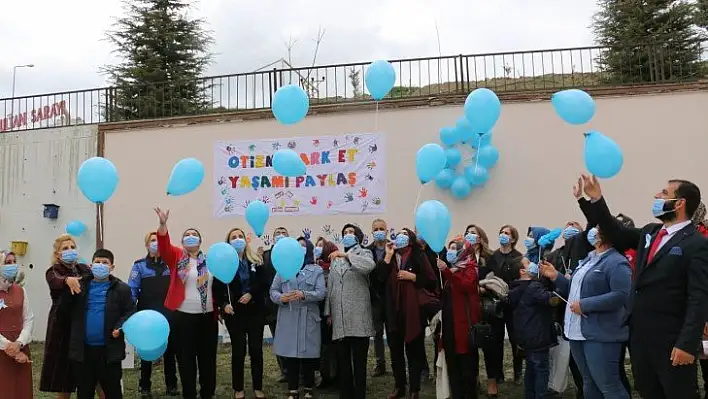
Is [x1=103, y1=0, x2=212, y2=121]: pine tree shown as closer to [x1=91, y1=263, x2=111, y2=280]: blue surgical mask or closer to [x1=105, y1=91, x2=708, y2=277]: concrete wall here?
[x1=105, y1=91, x2=708, y2=277]: concrete wall

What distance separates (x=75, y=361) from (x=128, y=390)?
5.79 feet

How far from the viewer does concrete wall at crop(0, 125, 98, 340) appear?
1041 cm

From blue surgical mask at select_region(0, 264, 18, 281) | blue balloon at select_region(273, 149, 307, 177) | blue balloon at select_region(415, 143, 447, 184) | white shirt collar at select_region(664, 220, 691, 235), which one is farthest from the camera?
blue balloon at select_region(273, 149, 307, 177)

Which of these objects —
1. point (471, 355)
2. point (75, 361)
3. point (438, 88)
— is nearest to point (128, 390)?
point (75, 361)

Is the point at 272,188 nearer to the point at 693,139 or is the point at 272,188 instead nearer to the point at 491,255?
the point at 491,255

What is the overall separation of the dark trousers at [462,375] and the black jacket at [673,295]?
6.55 ft

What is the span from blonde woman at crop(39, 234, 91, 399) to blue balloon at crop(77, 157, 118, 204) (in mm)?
448

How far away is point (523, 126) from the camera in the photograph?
28.7ft

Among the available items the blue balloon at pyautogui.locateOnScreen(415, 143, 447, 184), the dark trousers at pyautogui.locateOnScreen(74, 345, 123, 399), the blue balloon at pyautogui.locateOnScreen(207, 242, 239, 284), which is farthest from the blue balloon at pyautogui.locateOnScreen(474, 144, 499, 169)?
the dark trousers at pyautogui.locateOnScreen(74, 345, 123, 399)

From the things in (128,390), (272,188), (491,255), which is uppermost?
(272,188)

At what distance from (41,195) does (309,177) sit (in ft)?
15.9

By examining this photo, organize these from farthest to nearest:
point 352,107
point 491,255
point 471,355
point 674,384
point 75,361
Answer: point 352,107, point 491,255, point 471,355, point 75,361, point 674,384

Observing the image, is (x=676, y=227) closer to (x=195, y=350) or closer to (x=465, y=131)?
(x=195, y=350)

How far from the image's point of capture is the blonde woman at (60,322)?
16.6ft
